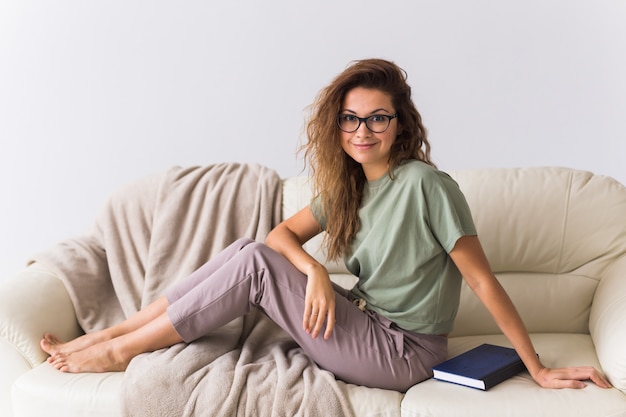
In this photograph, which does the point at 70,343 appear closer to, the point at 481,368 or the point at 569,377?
the point at 481,368

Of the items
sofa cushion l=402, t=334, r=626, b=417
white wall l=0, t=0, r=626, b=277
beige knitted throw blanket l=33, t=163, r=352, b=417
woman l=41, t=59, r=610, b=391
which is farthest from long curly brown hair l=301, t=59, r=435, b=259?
white wall l=0, t=0, r=626, b=277

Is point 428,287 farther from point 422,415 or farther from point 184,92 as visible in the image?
point 184,92

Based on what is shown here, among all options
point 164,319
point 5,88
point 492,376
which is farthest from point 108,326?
point 5,88

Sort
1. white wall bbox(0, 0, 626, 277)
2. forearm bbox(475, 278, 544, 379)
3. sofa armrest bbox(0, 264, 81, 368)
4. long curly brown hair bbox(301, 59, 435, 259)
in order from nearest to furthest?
forearm bbox(475, 278, 544, 379)
long curly brown hair bbox(301, 59, 435, 259)
sofa armrest bbox(0, 264, 81, 368)
white wall bbox(0, 0, 626, 277)

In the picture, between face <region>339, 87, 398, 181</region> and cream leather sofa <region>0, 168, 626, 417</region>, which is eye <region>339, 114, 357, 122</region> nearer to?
face <region>339, 87, 398, 181</region>

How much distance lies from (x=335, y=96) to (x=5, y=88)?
2048 millimetres

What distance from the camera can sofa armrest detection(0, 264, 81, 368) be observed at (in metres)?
2.34

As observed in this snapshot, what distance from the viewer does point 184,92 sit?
138 inches

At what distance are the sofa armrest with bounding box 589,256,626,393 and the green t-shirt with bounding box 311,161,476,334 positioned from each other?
405mm

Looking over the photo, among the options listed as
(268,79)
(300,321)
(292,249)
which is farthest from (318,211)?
(268,79)

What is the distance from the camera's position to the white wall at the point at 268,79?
131 inches

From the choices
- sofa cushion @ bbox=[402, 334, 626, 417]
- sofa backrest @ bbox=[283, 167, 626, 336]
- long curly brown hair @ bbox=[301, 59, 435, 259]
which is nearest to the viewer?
sofa cushion @ bbox=[402, 334, 626, 417]

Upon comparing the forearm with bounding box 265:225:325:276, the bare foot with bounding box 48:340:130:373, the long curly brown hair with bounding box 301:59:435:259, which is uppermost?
the long curly brown hair with bounding box 301:59:435:259

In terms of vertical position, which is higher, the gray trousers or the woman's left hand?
the gray trousers
